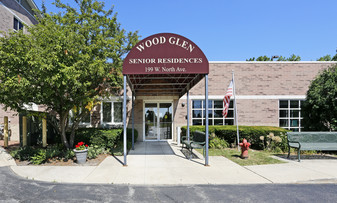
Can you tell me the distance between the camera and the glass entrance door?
1243 cm

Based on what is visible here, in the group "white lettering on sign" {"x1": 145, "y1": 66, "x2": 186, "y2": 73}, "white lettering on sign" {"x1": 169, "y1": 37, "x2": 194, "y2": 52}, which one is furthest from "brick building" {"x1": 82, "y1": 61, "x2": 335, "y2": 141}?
"white lettering on sign" {"x1": 169, "y1": 37, "x2": 194, "y2": 52}

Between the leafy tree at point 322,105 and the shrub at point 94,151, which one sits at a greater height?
the leafy tree at point 322,105

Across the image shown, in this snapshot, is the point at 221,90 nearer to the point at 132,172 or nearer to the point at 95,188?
the point at 132,172

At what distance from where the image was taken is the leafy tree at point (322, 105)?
909cm

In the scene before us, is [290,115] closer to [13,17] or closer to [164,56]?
[164,56]

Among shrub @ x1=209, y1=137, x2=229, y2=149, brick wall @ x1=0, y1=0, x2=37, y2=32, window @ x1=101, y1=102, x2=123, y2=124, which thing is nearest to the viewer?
shrub @ x1=209, y1=137, x2=229, y2=149

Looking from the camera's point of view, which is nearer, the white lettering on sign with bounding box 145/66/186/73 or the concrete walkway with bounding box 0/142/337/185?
the concrete walkway with bounding box 0/142/337/185

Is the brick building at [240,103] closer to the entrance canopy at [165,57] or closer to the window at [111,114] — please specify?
the window at [111,114]

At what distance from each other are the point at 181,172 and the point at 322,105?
8.36 metres

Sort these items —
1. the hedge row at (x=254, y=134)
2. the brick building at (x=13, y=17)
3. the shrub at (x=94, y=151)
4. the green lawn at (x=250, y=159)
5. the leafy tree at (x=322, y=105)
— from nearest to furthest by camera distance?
the green lawn at (x=250, y=159), the shrub at (x=94, y=151), the leafy tree at (x=322, y=105), the hedge row at (x=254, y=134), the brick building at (x=13, y=17)

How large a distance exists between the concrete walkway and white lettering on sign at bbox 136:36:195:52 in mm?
4057

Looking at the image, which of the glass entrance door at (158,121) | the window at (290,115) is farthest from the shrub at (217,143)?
the window at (290,115)

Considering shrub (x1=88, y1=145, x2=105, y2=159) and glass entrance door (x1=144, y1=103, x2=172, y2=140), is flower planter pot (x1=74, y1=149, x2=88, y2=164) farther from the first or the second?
glass entrance door (x1=144, y1=103, x2=172, y2=140)

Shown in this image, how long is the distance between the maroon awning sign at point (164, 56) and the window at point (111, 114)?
6540 millimetres
